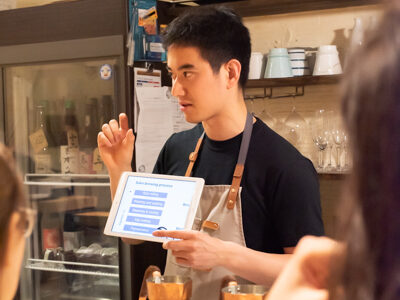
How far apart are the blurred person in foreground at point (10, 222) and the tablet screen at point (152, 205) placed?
42.7 inches

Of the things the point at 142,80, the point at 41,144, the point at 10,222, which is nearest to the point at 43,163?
the point at 41,144

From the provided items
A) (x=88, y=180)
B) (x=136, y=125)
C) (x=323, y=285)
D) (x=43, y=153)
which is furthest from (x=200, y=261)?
(x=43, y=153)

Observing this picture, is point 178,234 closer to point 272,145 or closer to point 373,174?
point 272,145

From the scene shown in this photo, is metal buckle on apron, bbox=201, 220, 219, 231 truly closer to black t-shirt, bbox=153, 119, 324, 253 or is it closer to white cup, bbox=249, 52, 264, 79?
black t-shirt, bbox=153, 119, 324, 253

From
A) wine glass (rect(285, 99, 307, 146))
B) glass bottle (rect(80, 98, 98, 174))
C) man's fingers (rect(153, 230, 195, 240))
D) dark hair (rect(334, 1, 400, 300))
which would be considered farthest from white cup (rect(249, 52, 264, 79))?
dark hair (rect(334, 1, 400, 300))

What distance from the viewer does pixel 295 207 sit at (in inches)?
66.9

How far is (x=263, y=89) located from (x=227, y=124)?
1533 mm

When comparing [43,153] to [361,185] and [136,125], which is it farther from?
[361,185]

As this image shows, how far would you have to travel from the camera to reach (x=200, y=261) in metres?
1.62

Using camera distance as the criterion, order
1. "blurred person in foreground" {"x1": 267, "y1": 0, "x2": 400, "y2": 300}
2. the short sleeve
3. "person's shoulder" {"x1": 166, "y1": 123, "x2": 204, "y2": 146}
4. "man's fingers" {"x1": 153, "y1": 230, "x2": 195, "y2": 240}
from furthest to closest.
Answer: "person's shoulder" {"x1": 166, "y1": 123, "x2": 204, "y2": 146}, the short sleeve, "man's fingers" {"x1": 153, "y1": 230, "x2": 195, "y2": 240}, "blurred person in foreground" {"x1": 267, "y1": 0, "x2": 400, "y2": 300}

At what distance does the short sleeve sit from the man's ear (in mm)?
365

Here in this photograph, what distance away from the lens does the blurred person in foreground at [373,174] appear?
42cm

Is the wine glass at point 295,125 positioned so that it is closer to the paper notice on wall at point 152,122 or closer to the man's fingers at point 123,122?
the paper notice on wall at point 152,122

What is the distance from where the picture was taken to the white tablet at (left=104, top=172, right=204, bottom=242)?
1.70m
